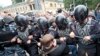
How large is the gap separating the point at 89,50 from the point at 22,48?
2422mm

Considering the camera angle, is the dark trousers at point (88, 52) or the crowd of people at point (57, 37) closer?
the crowd of people at point (57, 37)

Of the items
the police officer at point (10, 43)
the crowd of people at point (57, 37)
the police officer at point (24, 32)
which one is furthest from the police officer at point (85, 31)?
the police officer at point (10, 43)

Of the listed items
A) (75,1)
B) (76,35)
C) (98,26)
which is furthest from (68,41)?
(75,1)

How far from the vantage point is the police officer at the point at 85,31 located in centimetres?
870

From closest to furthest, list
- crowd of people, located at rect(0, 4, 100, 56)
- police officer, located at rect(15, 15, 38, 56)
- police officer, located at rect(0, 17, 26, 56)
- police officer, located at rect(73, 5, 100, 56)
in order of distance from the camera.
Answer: crowd of people, located at rect(0, 4, 100, 56), police officer, located at rect(73, 5, 100, 56), police officer, located at rect(0, 17, 26, 56), police officer, located at rect(15, 15, 38, 56)

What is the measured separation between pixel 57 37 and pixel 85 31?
30.3 inches

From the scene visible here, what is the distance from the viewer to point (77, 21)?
8938mm

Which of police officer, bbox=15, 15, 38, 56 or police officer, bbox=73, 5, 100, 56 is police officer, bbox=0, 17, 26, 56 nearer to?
police officer, bbox=15, 15, 38, 56

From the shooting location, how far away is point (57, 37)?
30.2 feet

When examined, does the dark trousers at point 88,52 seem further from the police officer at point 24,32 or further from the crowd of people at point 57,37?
the police officer at point 24,32

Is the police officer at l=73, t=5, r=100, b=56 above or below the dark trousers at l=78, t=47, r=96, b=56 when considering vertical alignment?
above

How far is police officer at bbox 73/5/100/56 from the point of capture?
8703mm

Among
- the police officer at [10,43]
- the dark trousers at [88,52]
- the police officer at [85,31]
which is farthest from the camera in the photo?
the police officer at [10,43]

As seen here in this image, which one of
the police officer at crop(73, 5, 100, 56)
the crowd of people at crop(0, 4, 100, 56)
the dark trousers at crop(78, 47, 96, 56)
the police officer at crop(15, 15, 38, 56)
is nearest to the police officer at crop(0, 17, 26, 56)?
the crowd of people at crop(0, 4, 100, 56)
